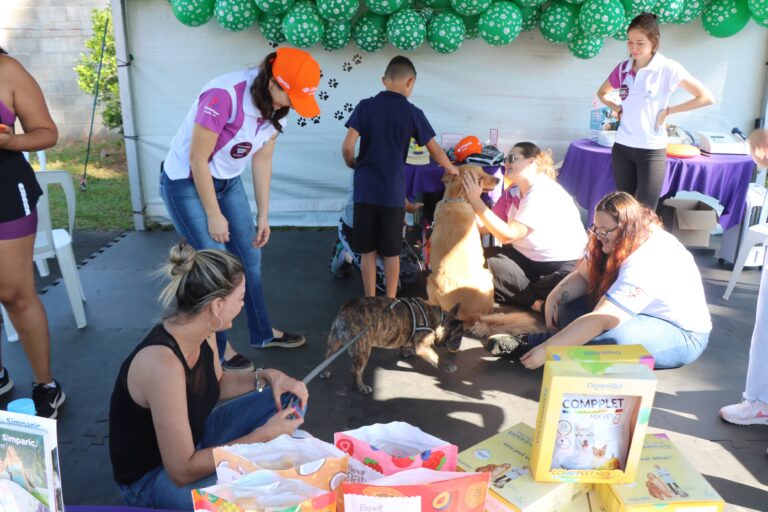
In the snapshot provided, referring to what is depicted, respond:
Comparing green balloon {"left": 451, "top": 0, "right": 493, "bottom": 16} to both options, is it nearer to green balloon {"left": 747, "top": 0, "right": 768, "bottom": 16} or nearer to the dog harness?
green balloon {"left": 747, "top": 0, "right": 768, "bottom": 16}

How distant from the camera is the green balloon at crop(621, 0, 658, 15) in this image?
5098 millimetres

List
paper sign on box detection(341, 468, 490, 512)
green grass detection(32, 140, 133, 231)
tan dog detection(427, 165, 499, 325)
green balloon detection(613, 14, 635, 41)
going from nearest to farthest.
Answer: paper sign on box detection(341, 468, 490, 512) → tan dog detection(427, 165, 499, 325) → green balloon detection(613, 14, 635, 41) → green grass detection(32, 140, 133, 231)

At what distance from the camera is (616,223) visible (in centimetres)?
278

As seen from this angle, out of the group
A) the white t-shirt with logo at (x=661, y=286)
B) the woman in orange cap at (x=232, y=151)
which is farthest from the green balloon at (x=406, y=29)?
the white t-shirt with logo at (x=661, y=286)

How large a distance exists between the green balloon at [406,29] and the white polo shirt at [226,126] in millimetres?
2555

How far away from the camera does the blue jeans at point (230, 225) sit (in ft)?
9.78

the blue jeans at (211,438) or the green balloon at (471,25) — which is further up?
the green balloon at (471,25)

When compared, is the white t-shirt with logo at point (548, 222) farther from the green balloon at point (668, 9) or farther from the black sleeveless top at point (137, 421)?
the black sleeveless top at point (137, 421)

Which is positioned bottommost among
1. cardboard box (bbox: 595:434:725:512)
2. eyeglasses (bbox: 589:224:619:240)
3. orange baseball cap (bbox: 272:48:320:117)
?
cardboard box (bbox: 595:434:725:512)

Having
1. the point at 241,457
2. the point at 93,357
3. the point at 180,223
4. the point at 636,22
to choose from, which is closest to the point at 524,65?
the point at 636,22

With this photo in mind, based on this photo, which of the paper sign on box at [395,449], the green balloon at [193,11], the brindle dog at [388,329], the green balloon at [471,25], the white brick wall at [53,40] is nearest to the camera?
the paper sign on box at [395,449]

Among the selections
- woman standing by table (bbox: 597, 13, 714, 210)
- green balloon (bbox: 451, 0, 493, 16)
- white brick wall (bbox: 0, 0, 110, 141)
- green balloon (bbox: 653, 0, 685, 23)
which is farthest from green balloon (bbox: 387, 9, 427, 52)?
white brick wall (bbox: 0, 0, 110, 141)

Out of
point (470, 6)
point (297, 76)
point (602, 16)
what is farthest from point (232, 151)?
point (602, 16)

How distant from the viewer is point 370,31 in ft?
17.7
